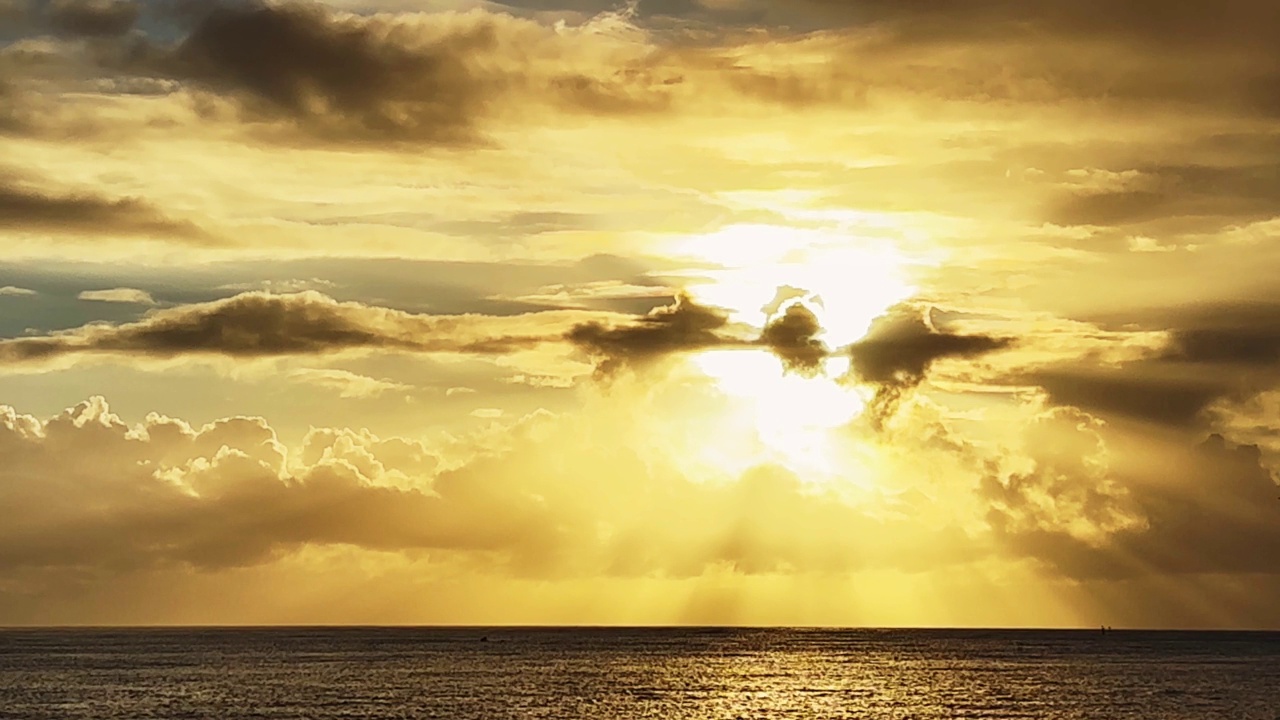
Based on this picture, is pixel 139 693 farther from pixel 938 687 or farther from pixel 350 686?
pixel 938 687

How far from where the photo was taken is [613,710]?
6093 inches

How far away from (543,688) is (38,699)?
58368 mm

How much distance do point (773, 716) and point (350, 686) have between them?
64.9 metres

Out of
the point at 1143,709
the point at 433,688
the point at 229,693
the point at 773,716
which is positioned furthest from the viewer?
the point at 433,688

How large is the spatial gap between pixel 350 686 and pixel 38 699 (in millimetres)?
38038

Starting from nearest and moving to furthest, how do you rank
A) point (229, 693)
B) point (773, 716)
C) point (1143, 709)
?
point (773, 716)
point (1143, 709)
point (229, 693)

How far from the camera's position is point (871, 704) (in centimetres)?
16775

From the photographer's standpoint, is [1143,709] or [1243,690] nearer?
[1143,709]

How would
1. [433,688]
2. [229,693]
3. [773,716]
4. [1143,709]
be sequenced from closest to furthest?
[773,716]
[1143,709]
[229,693]
[433,688]

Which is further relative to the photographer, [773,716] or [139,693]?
[139,693]

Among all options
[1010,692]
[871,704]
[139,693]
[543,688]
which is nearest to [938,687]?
[1010,692]

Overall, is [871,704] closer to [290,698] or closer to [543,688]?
[543,688]

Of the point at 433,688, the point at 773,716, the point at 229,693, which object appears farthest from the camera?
the point at 433,688

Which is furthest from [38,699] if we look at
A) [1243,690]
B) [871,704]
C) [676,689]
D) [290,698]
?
[1243,690]
